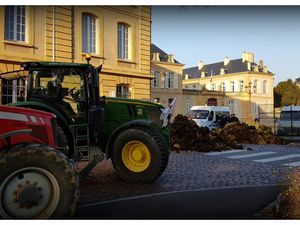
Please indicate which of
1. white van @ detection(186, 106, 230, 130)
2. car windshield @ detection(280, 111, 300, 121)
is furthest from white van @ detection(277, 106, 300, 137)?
white van @ detection(186, 106, 230, 130)

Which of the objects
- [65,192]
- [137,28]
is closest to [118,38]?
[137,28]

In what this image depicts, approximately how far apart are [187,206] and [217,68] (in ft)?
257

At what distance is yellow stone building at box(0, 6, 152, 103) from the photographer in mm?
17984

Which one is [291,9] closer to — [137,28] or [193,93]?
[137,28]

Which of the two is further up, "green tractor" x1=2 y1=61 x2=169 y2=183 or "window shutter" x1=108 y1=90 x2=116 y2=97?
"window shutter" x1=108 y1=90 x2=116 y2=97

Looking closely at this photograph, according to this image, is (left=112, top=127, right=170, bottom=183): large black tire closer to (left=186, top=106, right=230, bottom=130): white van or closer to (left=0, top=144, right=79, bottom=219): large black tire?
(left=0, top=144, right=79, bottom=219): large black tire

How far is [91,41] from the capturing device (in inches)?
861

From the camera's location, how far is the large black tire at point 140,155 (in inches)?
333

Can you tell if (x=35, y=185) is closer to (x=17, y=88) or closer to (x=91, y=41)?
(x=17, y=88)

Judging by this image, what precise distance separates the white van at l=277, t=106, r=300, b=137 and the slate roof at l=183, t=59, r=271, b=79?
50.3 m

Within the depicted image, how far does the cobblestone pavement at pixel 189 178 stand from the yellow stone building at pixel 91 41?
6926mm

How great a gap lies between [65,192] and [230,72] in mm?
75518

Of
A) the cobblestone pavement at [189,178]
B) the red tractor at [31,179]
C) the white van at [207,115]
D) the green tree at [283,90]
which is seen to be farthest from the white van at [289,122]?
the green tree at [283,90]

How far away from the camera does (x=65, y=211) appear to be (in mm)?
4953
